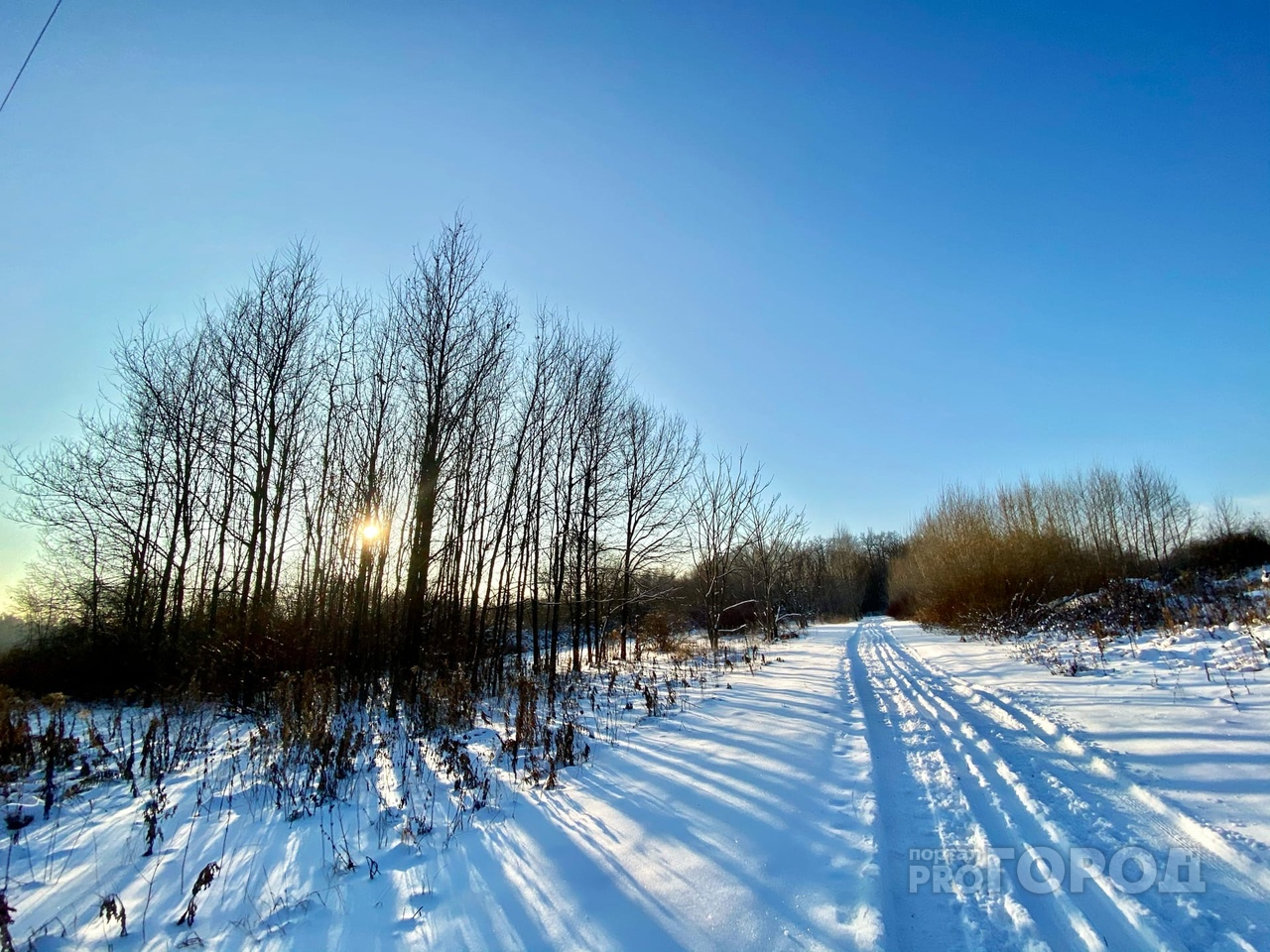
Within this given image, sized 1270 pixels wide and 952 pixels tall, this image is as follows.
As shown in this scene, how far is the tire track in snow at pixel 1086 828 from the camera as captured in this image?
2762 millimetres

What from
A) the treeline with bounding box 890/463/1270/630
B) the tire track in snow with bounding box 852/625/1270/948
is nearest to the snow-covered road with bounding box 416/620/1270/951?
the tire track in snow with bounding box 852/625/1270/948

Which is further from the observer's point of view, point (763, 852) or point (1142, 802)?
point (1142, 802)

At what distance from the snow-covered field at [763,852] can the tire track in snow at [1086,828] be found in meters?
0.02

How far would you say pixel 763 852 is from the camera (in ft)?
12.3

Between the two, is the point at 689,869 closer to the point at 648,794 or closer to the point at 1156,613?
the point at 648,794

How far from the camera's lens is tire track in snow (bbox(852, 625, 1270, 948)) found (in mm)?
2762

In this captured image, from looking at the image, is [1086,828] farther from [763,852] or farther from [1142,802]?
[763,852]

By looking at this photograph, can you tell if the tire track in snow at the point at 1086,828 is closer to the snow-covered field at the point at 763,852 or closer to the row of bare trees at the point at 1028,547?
the snow-covered field at the point at 763,852

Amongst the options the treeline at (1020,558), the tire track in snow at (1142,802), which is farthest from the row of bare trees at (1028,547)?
the tire track in snow at (1142,802)

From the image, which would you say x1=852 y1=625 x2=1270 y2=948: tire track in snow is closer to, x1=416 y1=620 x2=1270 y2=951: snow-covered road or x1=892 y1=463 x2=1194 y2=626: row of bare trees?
x1=416 y1=620 x2=1270 y2=951: snow-covered road

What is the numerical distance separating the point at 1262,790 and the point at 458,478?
16.4 meters

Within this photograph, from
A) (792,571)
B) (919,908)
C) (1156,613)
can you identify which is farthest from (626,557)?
(792,571)

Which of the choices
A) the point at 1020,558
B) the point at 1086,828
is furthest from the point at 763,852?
the point at 1020,558

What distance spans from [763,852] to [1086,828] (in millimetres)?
2271
